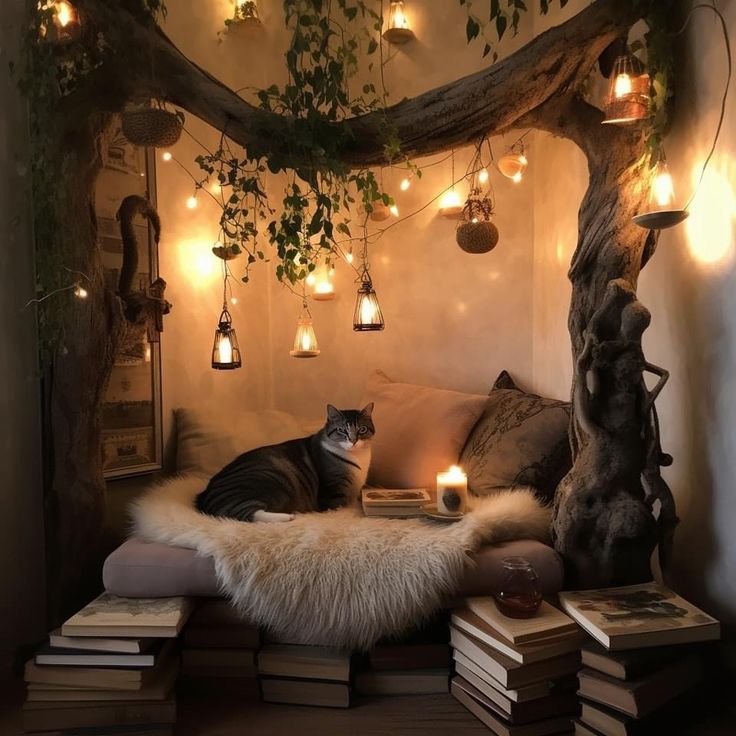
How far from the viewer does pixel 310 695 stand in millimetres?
1488

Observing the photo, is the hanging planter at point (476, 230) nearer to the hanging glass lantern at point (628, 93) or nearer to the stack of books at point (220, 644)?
the hanging glass lantern at point (628, 93)

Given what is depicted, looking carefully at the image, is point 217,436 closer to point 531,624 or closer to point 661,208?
point 531,624

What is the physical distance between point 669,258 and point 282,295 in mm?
1716

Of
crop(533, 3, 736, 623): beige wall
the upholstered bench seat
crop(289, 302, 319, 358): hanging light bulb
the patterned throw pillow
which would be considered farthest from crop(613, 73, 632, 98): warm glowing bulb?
crop(289, 302, 319, 358): hanging light bulb

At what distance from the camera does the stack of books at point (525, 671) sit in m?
1.33

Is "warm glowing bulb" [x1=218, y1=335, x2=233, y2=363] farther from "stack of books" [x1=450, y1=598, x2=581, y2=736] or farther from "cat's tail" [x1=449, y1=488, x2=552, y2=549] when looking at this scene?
"stack of books" [x1=450, y1=598, x2=581, y2=736]

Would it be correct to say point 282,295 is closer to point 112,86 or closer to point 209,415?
point 209,415

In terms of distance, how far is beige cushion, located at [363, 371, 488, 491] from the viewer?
2104 mm

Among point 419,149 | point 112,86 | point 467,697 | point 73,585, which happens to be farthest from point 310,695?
point 112,86

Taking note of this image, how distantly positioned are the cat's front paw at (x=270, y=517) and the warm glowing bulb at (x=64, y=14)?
149 centimetres

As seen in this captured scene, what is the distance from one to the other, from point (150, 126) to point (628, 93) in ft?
4.07

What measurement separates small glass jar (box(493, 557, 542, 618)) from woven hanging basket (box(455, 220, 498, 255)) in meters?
1.20

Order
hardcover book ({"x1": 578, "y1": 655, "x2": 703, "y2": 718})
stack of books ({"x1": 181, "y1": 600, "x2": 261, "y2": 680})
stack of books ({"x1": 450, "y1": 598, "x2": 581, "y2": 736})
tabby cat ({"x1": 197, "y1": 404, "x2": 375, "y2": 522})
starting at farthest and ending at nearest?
tabby cat ({"x1": 197, "y1": 404, "x2": 375, "y2": 522}) → stack of books ({"x1": 181, "y1": 600, "x2": 261, "y2": 680}) → stack of books ({"x1": 450, "y1": 598, "x2": 581, "y2": 736}) → hardcover book ({"x1": 578, "y1": 655, "x2": 703, "y2": 718})

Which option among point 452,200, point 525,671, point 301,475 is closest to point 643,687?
point 525,671
